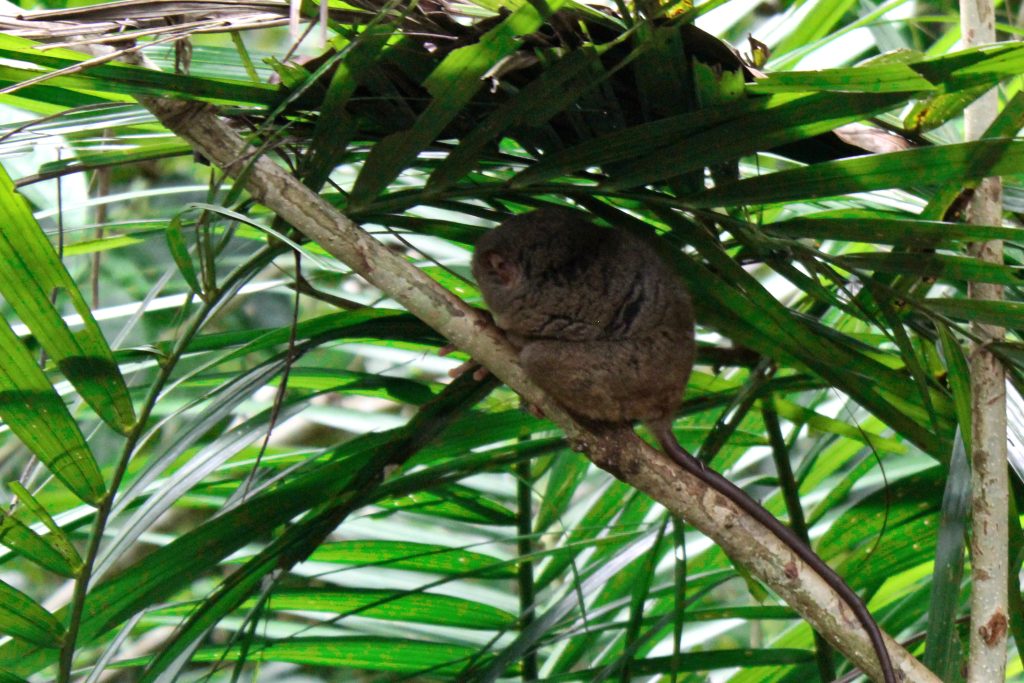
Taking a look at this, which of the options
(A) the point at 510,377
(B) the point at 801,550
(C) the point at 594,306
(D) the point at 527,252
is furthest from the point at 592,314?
(B) the point at 801,550

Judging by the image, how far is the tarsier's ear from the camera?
2383 millimetres

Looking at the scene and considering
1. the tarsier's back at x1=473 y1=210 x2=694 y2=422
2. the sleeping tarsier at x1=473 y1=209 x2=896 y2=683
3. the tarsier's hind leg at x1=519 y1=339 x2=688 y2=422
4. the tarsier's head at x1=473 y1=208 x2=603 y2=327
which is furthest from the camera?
the tarsier's head at x1=473 y1=208 x2=603 y2=327

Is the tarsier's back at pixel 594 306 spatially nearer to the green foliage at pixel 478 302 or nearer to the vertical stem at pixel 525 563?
the green foliage at pixel 478 302

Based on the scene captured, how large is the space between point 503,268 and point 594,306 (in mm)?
231

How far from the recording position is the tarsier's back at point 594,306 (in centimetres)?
213

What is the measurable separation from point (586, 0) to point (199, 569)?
1.25 meters

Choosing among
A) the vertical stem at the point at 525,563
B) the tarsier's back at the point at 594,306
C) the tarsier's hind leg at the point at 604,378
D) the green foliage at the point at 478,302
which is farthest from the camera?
the vertical stem at the point at 525,563

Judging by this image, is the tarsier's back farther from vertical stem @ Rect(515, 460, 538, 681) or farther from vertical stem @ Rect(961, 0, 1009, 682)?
vertical stem @ Rect(961, 0, 1009, 682)

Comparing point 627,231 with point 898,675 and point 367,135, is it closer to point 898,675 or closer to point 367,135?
point 367,135

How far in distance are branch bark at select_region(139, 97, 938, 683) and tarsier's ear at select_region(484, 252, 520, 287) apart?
58cm

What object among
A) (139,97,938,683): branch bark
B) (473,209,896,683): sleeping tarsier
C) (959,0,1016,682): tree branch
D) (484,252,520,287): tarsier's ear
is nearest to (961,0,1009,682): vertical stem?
(959,0,1016,682): tree branch

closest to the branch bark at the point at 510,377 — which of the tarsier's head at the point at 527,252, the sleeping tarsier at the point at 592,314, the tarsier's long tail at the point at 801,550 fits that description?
the tarsier's long tail at the point at 801,550

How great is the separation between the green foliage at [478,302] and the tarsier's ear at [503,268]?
0.62 feet

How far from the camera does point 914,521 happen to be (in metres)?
2.35
